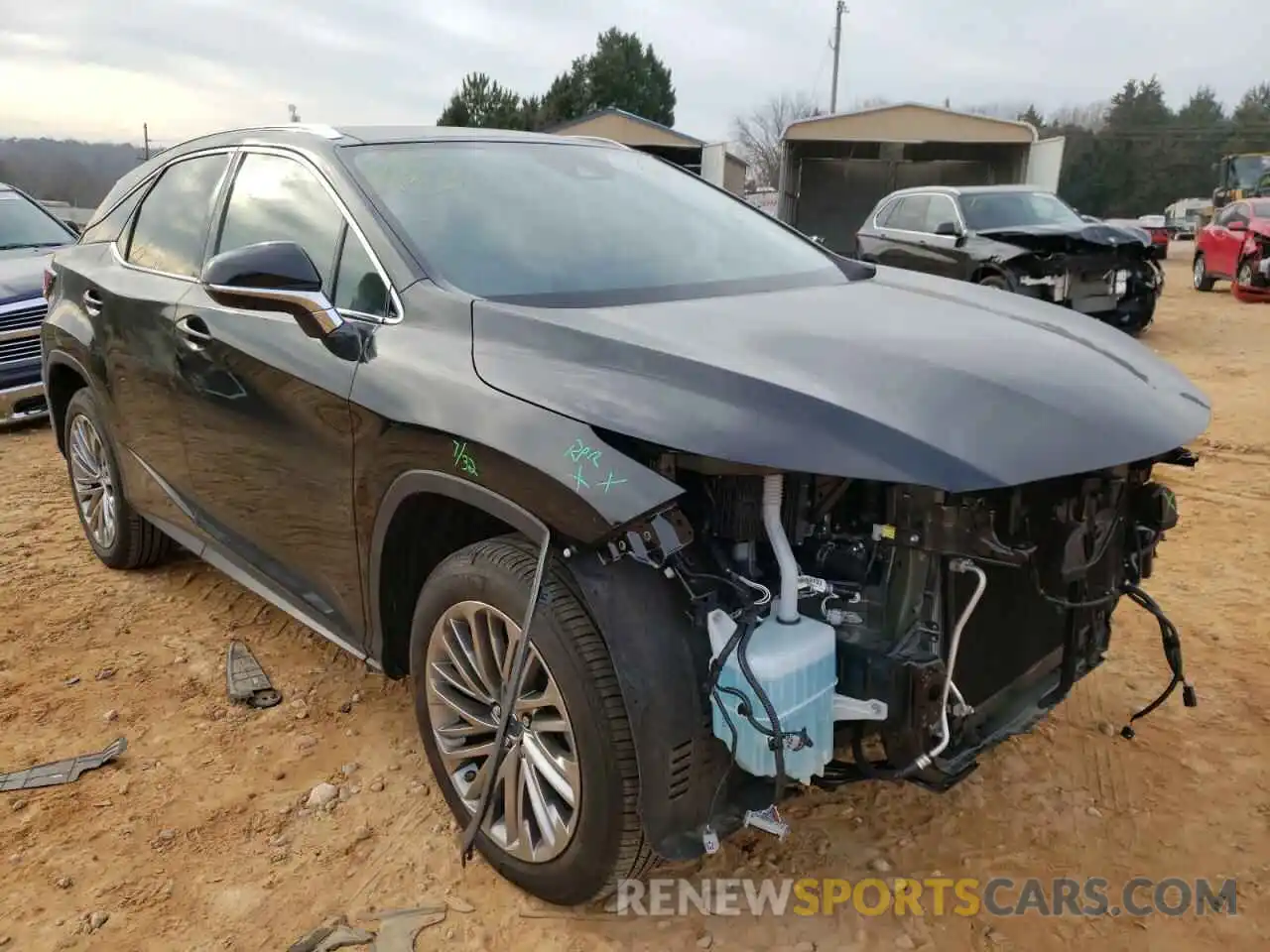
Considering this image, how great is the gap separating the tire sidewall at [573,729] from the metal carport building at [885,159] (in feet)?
64.4

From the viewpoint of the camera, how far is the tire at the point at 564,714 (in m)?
2.07

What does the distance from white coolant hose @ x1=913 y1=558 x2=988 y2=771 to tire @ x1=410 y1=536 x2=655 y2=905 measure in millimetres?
602

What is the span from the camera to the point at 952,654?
6.73 ft

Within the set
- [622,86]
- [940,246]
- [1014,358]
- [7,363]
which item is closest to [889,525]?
[1014,358]

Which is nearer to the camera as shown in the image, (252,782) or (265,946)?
(265,946)

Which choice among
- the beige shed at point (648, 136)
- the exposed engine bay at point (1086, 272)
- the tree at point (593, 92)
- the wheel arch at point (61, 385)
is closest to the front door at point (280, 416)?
the wheel arch at point (61, 385)

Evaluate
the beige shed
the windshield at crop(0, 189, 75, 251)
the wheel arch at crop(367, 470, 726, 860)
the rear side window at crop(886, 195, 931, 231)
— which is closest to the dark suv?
the windshield at crop(0, 189, 75, 251)

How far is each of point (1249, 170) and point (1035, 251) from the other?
886 inches

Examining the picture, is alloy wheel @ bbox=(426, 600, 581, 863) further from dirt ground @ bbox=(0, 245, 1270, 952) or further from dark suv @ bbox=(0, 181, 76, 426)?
dark suv @ bbox=(0, 181, 76, 426)

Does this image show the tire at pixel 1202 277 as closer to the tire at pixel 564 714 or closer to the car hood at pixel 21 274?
the car hood at pixel 21 274

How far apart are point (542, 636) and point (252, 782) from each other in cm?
140

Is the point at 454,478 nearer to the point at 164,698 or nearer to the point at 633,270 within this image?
the point at 633,270

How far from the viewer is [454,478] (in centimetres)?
229

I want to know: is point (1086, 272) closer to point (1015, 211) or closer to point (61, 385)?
point (1015, 211)
